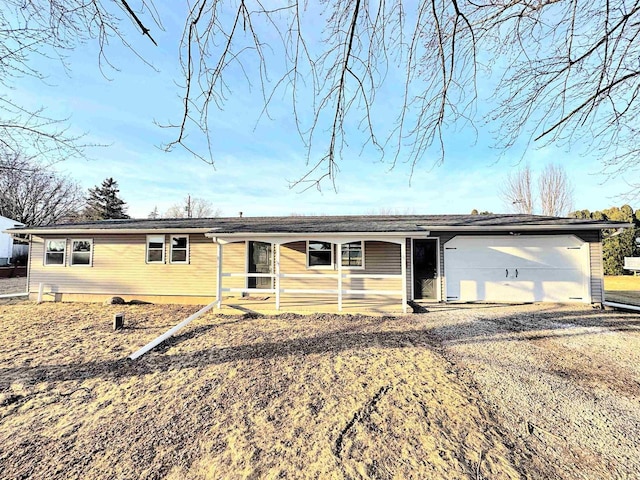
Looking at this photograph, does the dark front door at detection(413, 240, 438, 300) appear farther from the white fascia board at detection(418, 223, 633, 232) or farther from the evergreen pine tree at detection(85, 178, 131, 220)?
the evergreen pine tree at detection(85, 178, 131, 220)

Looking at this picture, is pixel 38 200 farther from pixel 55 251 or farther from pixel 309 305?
pixel 309 305

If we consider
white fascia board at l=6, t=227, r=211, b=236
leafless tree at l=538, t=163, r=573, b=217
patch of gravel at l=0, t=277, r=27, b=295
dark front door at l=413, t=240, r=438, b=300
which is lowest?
patch of gravel at l=0, t=277, r=27, b=295

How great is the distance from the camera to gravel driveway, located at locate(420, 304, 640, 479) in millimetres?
2629

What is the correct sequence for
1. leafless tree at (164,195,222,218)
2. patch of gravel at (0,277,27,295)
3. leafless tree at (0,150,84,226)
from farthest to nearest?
leafless tree at (164,195,222,218) < leafless tree at (0,150,84,226) < patch of gravel at (0,277,27,295)

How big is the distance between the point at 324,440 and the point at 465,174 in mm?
5443

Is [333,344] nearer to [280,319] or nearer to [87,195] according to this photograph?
[280,319]

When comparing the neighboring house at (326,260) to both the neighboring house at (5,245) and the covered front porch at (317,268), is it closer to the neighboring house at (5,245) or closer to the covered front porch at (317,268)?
the covered front porch at (317,268)

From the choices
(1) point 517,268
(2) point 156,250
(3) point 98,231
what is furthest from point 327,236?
(3) point 98,231

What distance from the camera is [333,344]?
568 centimetres

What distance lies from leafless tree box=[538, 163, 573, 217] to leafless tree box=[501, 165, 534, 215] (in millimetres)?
706

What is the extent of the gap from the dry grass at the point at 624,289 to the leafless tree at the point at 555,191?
6.01 m

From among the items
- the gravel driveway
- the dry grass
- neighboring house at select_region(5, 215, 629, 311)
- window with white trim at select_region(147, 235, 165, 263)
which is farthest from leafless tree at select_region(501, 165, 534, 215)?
window with white trim at select_region(147, 235, 165, 263)

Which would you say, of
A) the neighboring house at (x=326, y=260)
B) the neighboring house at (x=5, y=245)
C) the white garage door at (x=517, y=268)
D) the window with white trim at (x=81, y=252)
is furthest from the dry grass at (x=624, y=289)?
the neighboring house at (x=5, y=245)

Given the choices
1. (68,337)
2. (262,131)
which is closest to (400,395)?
(262,131)
